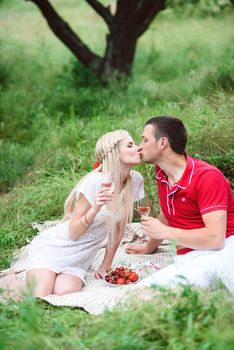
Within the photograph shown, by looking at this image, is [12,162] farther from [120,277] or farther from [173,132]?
[173,132]

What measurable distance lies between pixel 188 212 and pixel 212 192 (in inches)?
13.1

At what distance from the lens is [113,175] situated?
516 cm

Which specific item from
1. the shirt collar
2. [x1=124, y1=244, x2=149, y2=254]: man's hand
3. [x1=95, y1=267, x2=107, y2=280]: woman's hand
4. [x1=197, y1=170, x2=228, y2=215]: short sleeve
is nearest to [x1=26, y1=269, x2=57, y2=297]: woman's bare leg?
[x1=95, y1=267, x2=107, y2=280]: woman's hand

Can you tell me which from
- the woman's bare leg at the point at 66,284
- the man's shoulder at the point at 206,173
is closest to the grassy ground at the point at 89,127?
the woman's bare leg at the point at 66,284

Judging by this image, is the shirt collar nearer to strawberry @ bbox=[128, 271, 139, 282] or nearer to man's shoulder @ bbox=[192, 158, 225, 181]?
man's shoulder @ bbox=[192, 158, 225, 181]

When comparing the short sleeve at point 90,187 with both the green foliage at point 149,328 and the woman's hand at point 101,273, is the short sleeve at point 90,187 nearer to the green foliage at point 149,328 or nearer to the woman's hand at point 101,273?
the woman's hand at point 101,273

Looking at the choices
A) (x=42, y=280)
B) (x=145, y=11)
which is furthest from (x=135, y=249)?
(x=145, y=11)

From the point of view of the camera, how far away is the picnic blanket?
4.70 meters

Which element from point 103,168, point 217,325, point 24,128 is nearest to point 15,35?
point 24,128

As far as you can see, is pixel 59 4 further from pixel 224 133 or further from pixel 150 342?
pixel 150 342

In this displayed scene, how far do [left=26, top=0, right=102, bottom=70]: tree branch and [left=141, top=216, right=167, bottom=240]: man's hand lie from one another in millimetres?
6850

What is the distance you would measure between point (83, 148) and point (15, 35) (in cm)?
933

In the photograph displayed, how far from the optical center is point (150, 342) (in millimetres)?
3400

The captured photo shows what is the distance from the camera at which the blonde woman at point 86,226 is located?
5121 mm
